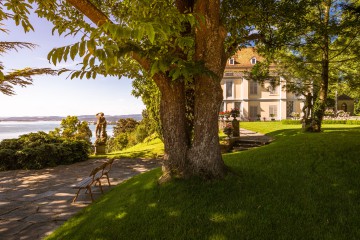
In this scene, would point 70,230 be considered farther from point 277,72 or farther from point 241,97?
point 241,97

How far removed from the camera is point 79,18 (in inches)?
315

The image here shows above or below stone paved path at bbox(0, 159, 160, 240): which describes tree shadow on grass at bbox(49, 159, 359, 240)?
above

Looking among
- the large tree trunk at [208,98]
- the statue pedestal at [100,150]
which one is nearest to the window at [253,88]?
the statue pedestal at [100,150]

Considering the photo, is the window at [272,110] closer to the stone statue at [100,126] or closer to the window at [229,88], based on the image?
the window at [229,88]

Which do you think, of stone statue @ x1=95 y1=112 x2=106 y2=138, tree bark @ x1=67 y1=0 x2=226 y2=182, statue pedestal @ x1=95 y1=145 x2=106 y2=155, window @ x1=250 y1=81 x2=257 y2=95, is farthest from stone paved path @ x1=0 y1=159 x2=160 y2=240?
window @ x1=250 y1=81 x2=257 y2=95

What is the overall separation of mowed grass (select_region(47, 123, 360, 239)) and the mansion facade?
113ft

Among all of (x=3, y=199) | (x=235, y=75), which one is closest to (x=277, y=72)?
(x=3, y=199)

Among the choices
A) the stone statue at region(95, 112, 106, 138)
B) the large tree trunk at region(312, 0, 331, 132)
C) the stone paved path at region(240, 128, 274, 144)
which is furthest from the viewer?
the stone statue at region(95, 112, 106, 138)

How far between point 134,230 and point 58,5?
7.00 metres

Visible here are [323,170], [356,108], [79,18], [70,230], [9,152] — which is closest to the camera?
[70,230]

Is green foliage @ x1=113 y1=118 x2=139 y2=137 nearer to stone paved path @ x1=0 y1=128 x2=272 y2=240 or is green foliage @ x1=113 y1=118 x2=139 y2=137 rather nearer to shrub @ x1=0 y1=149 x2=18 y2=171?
shrub @ x1=0 y1=149 x2=18 y2=171

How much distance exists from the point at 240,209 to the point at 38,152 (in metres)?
11.4

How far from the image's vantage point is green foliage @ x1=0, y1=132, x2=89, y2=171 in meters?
12.1

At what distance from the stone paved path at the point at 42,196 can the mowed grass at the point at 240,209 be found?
64 cm
